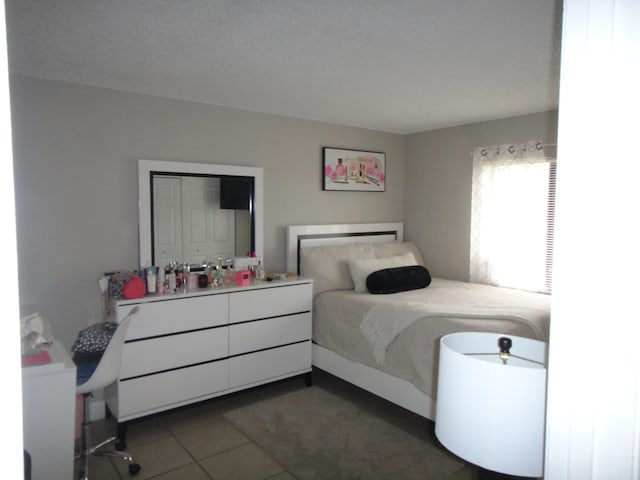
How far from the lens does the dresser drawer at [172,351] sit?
9.31 feet

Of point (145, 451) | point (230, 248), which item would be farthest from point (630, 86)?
point (230, 248)

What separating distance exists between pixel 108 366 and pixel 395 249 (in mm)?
3007

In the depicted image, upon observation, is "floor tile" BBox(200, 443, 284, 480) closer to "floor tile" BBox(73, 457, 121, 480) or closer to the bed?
"floor tile" BBox(73, 457, 121, 480)

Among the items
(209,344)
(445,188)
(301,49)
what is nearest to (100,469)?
(209,344)

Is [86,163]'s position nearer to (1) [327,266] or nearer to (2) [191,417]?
(2) [191,417]

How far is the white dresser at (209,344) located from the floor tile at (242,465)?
0.58 meters

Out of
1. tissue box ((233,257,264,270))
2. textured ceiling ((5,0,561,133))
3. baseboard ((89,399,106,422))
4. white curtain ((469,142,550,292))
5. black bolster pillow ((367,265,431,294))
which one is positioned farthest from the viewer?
white curtain ((469,142,550,292))

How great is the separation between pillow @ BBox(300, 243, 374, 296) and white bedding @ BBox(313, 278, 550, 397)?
4.6 inches

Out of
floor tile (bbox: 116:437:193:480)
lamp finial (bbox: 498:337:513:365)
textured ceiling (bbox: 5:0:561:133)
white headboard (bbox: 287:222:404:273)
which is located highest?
textured ceiling (bbox: 5:0:561:133)

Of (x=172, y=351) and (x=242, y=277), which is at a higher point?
(x=242, y=277)

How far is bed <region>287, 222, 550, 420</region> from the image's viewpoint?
2883 millimetres

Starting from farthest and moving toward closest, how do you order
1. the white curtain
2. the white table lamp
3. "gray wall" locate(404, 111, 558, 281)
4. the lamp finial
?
"gray wall" locate(404, 111, 558, 281), the white curtain, the lamp finial, the white table lamp

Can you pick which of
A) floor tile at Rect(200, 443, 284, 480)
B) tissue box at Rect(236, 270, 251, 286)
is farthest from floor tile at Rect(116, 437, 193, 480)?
tissue box at Rect(236, 270, 251, 286)

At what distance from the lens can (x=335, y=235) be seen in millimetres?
4453
